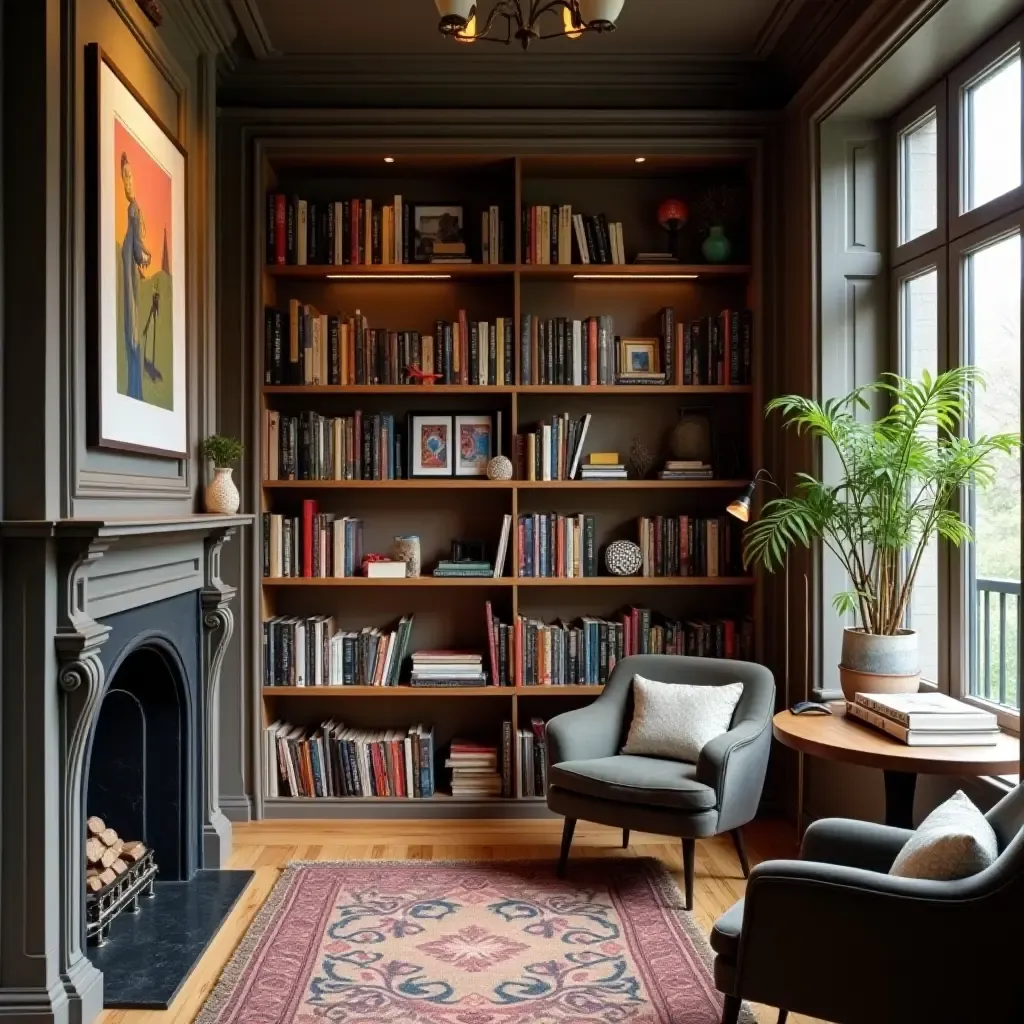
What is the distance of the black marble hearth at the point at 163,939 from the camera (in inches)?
101

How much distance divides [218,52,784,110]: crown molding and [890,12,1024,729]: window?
87 centimetres

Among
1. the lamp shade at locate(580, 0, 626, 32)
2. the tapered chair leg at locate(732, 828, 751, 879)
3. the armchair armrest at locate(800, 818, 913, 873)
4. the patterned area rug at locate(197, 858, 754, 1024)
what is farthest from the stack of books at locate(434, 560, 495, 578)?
the lamp shade at locate(580, 0, 626, 32)

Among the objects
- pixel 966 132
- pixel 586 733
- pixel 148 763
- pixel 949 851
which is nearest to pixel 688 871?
pixel 586 733

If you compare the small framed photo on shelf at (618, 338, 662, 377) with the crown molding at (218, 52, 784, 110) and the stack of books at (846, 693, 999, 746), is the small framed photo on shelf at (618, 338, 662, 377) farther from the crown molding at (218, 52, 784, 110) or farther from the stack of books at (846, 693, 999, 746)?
the stack of books at (846, 693, 999, 746)

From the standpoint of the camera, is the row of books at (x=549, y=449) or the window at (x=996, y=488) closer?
the window at (x=996, y=488)

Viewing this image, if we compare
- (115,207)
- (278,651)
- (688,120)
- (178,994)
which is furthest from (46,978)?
(688,120)

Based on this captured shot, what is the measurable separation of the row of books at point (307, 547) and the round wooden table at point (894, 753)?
198cm

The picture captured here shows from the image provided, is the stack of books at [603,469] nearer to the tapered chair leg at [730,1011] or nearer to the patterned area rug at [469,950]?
the patterned area rug at [469,950]

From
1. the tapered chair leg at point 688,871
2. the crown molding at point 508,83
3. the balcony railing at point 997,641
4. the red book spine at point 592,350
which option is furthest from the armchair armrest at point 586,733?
the crown molding at point 508,83

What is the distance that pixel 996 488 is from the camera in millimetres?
3010

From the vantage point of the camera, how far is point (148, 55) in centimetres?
306

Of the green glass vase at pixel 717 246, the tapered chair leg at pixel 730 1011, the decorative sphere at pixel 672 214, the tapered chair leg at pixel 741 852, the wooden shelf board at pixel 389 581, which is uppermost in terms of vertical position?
the decorative sphere at pixel 672 214

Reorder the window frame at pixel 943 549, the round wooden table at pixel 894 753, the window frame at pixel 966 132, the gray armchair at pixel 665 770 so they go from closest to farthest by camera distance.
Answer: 1. the round wooden table at pixel 894 753
2. the window frame at pixel 966 132
3. the gray armchair at pixel 665 770
4. the window frame at pixel 943 549

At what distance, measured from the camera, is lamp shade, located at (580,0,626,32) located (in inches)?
90.2
